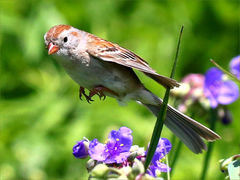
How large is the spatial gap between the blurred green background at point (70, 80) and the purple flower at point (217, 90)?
0.67 m

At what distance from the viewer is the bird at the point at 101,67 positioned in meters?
2.14

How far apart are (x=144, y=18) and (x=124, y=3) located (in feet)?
0.60

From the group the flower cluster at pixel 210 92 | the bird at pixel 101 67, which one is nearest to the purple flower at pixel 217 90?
the flower cluster at pixel 210 92

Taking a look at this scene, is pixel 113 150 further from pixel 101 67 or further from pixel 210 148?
pixel 210 148

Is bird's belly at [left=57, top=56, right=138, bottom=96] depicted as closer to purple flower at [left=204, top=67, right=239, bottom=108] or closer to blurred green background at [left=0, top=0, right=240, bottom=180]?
purple flower at [left=204, top=67, right=239, bottom=108]

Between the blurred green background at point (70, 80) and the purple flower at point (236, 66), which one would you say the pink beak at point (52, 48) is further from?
the blurred green background at point (70, 80)

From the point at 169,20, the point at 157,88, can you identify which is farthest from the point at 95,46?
the point at 169,20

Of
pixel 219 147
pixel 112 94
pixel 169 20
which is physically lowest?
pixel 219 147

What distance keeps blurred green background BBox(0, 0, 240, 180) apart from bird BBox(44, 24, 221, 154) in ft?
A: 3.01

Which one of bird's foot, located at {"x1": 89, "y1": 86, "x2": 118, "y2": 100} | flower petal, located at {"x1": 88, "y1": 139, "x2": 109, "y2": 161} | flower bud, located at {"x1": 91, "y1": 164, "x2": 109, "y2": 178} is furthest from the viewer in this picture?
bird's foot, located at {"x1": 89, "y1": 86, "x2": 118, "y2": 100}

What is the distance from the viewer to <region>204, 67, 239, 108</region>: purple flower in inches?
98.7

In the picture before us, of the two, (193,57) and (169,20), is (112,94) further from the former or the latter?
(193,57)

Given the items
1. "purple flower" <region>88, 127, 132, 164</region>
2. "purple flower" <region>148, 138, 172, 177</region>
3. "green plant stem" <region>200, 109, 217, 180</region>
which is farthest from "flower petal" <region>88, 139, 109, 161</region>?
"green plant stem" <region>200, 109, 217, 180</region>

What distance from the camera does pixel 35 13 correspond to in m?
3.76
